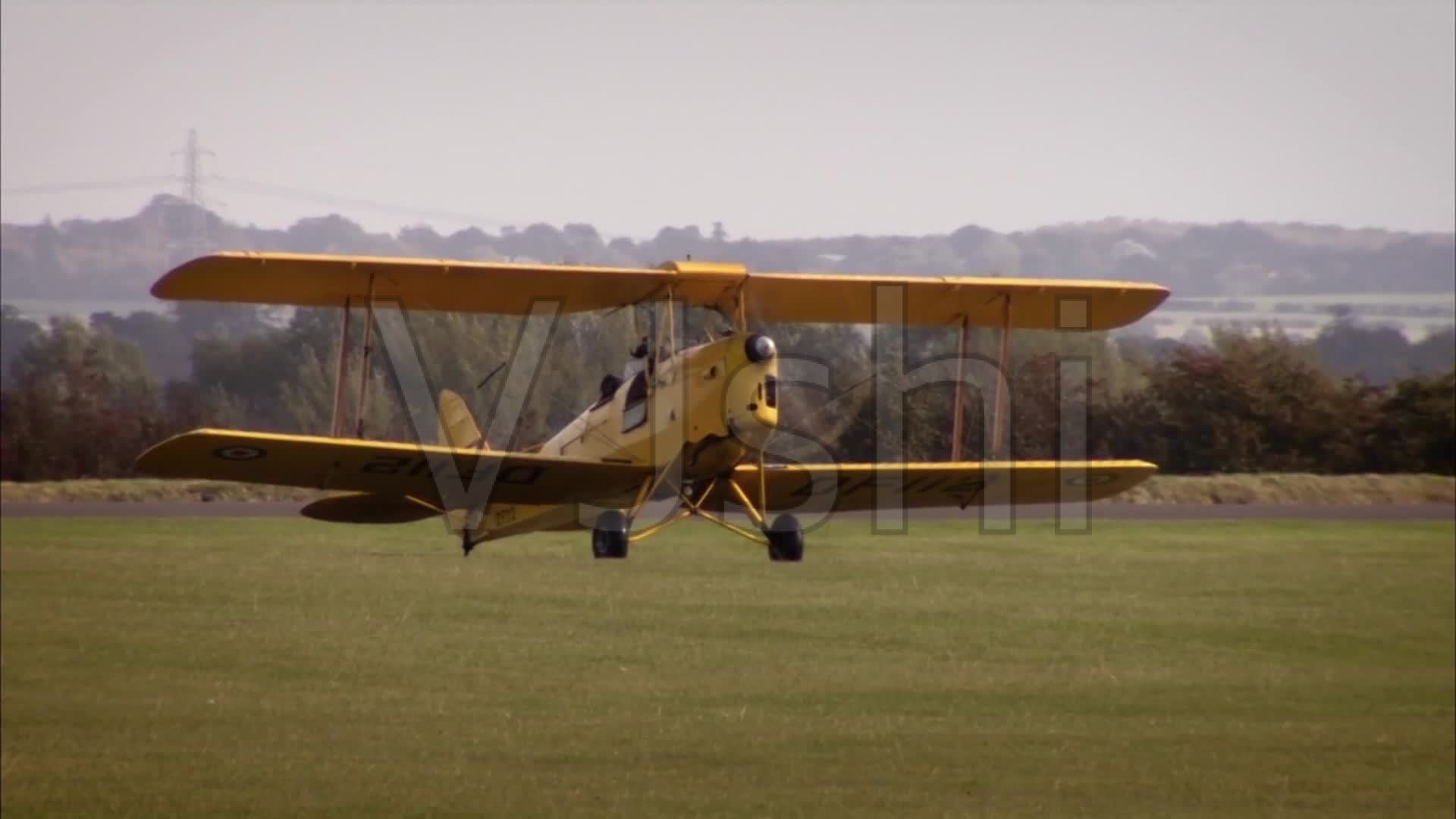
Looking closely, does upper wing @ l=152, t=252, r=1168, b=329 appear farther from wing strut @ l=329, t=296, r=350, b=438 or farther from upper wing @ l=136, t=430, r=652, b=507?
upper wing @ l=136, t=430, r=652, b=507

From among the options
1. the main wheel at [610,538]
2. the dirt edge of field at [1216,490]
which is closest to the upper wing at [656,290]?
the main wheel at [610,538]

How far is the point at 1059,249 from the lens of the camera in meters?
38.1

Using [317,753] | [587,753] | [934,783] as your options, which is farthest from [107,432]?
[934,783]

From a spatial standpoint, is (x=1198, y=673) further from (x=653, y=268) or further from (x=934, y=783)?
(x=653, y=268)

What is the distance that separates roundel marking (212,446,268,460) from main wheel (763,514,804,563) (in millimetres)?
→ 2930

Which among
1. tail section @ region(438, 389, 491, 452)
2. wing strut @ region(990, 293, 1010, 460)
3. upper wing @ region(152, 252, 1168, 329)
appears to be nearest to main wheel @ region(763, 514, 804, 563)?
upper wing @ region(152, 252, 1168, 329)

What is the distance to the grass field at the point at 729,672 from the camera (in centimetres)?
2472

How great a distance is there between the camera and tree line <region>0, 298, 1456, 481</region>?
23.1m

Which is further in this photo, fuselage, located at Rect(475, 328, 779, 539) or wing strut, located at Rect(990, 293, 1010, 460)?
wing strut, located at Rect(990, 293, 1010, 460)

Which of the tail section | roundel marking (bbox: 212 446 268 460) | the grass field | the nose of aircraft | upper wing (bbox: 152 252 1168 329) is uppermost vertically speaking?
upper wing (bbox: 152 252 1168 329)

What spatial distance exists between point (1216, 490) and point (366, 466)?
24.7 m

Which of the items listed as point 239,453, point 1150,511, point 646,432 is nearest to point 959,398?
point 646,432

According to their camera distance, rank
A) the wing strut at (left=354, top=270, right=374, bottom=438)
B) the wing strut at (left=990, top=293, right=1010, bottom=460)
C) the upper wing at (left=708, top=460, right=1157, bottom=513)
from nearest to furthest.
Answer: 1. the wing strut at (left=354, top=270, right=374, bottom=438)
2. the upper wing at (left=708, top=460, right=1157, bottom=513)
3. the wing strut at (left=990, top=293, right=1010, bottom=460)

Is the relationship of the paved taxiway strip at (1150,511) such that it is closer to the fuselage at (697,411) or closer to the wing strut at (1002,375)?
the wing strut at (1002,375)
